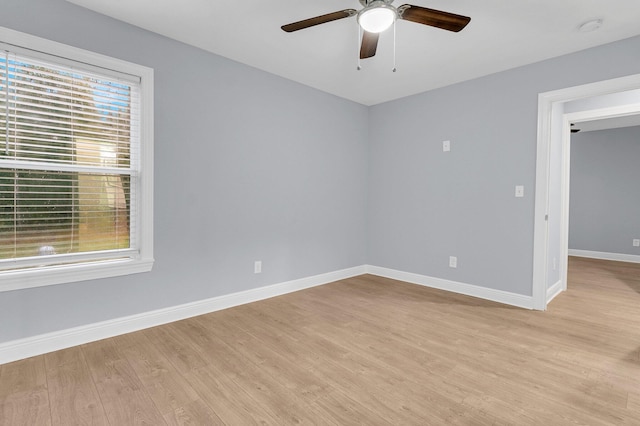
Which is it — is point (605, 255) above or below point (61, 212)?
below

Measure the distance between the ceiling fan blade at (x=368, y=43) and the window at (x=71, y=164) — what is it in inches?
69.1

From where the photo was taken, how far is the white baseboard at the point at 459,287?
3.29 meters

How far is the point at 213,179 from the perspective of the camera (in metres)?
3.05

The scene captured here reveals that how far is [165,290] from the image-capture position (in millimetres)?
2775

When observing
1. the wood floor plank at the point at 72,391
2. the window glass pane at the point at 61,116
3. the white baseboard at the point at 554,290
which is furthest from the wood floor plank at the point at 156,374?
the white baseboard at the point at 554,290

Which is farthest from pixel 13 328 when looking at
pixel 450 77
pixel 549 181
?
pixel 549 181

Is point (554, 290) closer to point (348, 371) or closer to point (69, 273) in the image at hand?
point (348, 371)

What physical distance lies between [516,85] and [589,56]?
1.92ft

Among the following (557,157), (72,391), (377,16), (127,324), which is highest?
(377,16)

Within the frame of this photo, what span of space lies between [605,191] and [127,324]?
308 inches

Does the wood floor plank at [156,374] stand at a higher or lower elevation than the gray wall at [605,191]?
lower

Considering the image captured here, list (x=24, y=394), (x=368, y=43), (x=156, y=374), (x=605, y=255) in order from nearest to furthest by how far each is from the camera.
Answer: (x=24, y=394)
(x=156, y=374)
(x=368, y=43)
(x=605, y=255)

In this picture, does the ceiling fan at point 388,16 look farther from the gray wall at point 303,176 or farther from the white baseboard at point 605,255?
the white baseboard at point 605,255

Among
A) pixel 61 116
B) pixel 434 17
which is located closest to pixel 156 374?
pixel 61 116
